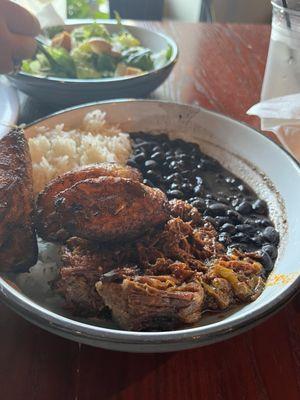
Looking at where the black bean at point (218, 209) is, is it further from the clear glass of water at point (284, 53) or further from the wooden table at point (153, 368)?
the clear glass of water at point (284, 53)

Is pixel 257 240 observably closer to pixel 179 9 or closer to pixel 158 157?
pixel 158 157

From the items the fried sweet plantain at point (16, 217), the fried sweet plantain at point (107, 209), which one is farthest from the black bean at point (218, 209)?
the fried sweet plantain at point (16, 217)

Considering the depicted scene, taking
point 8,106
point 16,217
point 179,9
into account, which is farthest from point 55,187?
point 179,9

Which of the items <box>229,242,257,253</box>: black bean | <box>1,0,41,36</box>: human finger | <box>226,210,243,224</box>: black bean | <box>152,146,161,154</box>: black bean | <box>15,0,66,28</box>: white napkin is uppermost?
<box>1,0,41,36</box>: human finger

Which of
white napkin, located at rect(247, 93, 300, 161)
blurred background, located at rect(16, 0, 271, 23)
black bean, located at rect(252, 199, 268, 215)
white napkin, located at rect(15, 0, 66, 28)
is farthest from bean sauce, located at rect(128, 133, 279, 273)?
blurred background, located at rect(16, 0, 271, 23)

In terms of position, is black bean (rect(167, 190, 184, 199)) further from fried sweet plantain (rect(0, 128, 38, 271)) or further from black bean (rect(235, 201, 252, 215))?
fried sweet plantain (rect(0, 128, 38, 271))
